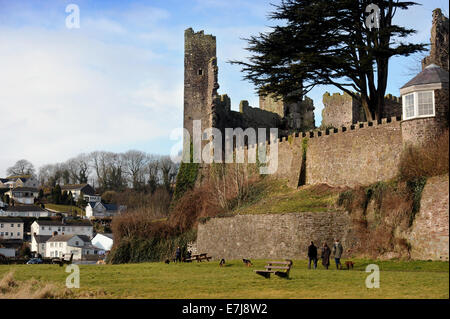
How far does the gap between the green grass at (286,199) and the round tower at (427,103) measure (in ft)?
16.1

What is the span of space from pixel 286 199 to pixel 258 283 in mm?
15045

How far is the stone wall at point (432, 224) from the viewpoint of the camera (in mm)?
22234

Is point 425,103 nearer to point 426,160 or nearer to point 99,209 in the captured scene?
point 426,160

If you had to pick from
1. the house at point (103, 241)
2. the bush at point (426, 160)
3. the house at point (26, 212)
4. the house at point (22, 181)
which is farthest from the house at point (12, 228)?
the bush at point (426, 160)

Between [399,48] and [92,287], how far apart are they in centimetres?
1880

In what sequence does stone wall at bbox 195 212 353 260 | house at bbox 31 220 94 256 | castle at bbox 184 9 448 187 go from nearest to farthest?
castle at bbox 184 9 448 187
stone wall at bbox 195 212 353 260
house at bbox 31 220 94 256

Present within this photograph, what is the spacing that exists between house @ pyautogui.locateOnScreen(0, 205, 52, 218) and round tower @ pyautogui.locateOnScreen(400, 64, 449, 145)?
101 meters

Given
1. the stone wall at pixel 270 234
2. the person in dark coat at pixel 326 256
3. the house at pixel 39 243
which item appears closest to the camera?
the person in dark coat at pixel 326 256

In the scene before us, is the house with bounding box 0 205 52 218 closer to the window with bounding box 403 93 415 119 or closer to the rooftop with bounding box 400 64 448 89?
the window with bounding box 403 93 415 119

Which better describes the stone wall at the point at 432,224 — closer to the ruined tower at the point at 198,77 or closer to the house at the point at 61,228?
the ruined tower at the point at 198,77

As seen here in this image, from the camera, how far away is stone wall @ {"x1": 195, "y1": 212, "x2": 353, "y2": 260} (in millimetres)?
27062

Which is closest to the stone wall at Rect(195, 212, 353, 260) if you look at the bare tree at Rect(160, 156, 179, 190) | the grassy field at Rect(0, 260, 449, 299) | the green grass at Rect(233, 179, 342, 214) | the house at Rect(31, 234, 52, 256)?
the green grass at Rect(233, 179, 342, 214)

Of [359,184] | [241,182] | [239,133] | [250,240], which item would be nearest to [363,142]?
[359,184]
